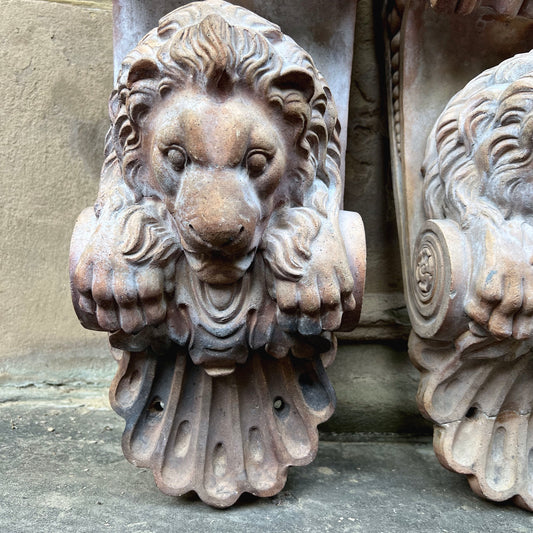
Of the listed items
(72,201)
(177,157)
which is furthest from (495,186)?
(72,201)

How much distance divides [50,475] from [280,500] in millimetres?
369

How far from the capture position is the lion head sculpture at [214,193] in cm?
68

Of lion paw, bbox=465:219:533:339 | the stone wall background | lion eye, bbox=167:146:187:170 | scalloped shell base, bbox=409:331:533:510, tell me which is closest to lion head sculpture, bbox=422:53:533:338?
Answer: lion paw, bbox=465:219:533:339

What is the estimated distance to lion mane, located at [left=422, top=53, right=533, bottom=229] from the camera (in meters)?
0.81

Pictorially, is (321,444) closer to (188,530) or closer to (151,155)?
(188,530)

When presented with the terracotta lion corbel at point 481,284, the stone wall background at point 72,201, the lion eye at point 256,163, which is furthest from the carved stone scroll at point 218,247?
the stone wall background at point 72,201

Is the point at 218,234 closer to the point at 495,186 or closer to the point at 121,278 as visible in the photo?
the point at 121,278

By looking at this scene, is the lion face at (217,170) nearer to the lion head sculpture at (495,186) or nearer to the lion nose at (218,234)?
the lion nose at (218,234)

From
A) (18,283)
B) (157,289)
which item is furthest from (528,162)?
(18,283)

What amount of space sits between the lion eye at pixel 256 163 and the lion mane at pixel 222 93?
0.07m

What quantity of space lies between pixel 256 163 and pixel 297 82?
12 centimetres

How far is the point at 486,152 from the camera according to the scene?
843mm

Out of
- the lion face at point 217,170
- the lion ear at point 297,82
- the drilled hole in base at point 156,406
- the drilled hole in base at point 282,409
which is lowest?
the drilled hole in base at point 156,406

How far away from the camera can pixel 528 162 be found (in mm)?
806
